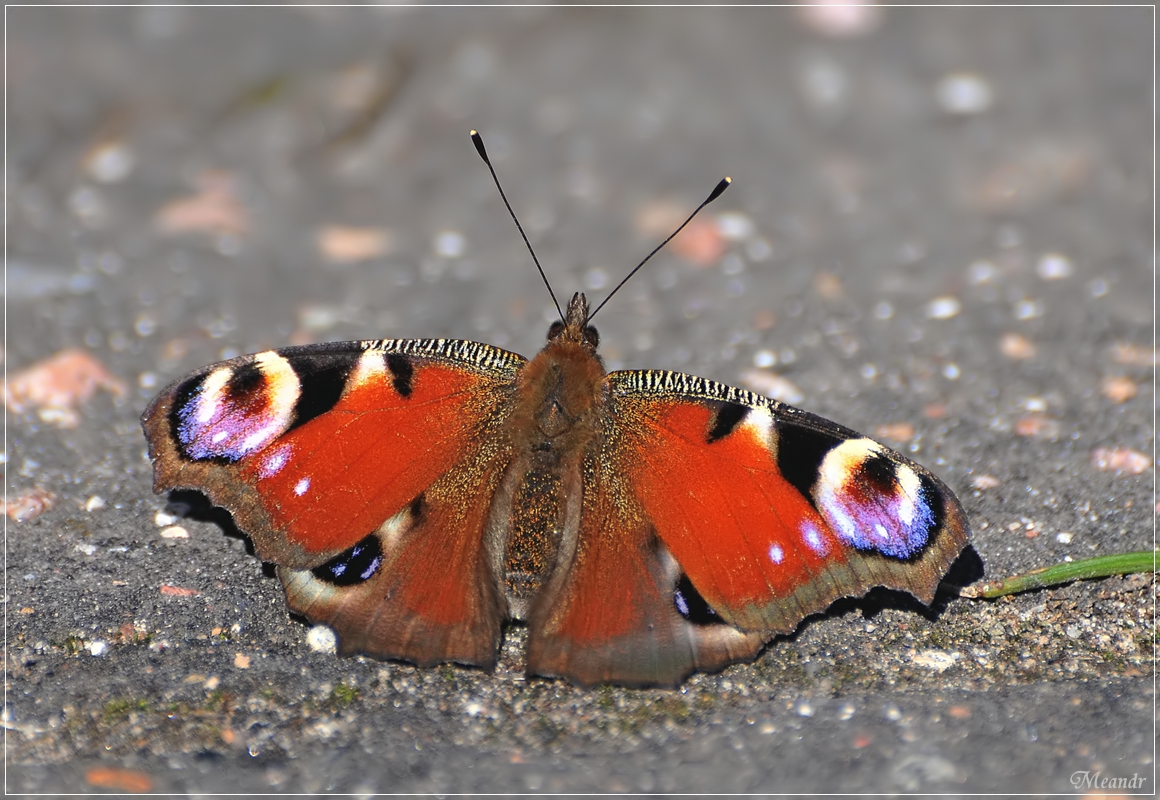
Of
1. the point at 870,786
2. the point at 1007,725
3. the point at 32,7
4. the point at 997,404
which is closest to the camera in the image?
the point at 870,786

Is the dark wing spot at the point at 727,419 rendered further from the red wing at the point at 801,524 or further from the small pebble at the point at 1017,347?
the small pebble at the point at 1017,347

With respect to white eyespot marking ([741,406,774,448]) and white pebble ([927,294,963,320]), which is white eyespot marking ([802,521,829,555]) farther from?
white pebble ([927,294,963,320])

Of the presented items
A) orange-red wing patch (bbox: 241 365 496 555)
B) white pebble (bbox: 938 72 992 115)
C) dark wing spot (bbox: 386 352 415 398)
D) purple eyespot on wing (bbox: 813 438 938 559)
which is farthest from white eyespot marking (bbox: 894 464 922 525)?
white pebble (bbox: 938 72 992 115)

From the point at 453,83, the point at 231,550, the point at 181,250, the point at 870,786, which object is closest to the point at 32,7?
the point at 181,250

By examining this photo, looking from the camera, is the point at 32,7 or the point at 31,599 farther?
the point at 32,7

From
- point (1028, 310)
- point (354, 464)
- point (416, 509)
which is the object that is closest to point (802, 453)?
point (416, 509)

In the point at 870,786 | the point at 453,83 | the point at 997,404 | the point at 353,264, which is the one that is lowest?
the point at 870,786

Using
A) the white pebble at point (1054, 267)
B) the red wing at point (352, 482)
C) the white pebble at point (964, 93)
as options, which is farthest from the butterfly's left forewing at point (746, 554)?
the white pebble at point (964, 93)

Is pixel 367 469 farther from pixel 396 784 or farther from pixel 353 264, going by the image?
pixel 353 264
